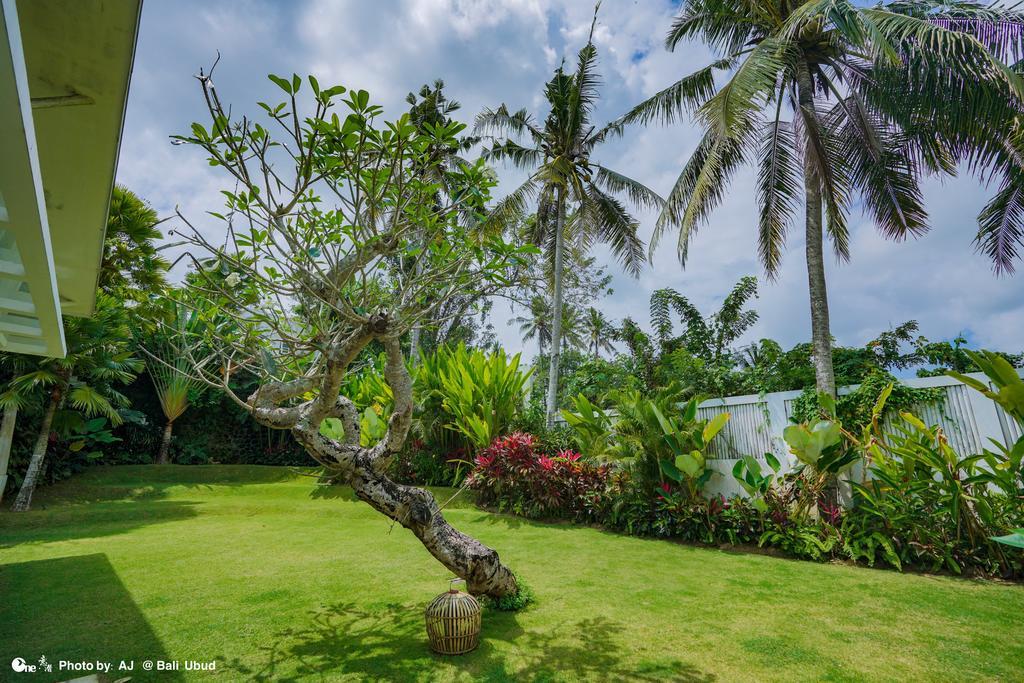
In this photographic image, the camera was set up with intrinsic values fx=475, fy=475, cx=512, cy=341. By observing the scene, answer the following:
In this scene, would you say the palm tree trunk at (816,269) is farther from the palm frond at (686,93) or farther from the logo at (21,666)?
the logo at (21,666)

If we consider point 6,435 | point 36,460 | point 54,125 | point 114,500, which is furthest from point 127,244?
point 54,125

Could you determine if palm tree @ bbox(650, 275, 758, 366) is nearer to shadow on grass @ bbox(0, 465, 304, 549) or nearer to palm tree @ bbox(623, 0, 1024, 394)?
palm tree @ bbox(623, 0, 1024, 394)

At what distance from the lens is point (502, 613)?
13.3 feet

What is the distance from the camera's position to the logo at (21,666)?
300cm

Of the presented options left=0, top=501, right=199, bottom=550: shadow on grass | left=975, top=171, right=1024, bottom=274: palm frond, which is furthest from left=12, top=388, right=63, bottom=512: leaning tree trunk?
left=975, top=171, right=1024, bottom=274: palm frond

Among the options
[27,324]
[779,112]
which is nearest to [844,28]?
[779,112]

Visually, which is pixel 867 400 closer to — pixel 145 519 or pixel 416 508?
pixel 416 508

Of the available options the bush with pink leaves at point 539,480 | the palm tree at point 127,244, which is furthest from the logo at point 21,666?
the palm tree at point 127,244

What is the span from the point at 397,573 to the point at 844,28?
8.34 metres

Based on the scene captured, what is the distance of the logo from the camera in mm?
3000

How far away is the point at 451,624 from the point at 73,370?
9.86m

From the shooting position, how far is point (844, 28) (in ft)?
19.3

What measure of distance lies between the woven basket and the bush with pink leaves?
455cm

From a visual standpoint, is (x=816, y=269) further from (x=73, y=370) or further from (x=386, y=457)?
(x=73, y=370)
